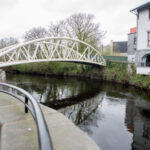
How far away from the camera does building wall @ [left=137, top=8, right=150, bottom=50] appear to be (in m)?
17.0

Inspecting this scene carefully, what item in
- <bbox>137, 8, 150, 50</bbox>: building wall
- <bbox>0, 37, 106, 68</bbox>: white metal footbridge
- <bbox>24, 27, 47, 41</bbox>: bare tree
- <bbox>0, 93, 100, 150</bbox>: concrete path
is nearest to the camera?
<bbox>0, 93, 100, 150</bbox>: concrete path

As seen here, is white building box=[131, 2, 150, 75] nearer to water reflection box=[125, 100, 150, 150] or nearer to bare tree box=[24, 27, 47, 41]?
water reflection box=[125, 100, 150, 150]

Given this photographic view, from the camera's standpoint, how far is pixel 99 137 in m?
5.98

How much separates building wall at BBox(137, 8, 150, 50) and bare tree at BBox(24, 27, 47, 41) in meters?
19.5

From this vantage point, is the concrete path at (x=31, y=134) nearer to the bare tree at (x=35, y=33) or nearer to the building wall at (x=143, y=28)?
the building wall at (x=143, y=28)

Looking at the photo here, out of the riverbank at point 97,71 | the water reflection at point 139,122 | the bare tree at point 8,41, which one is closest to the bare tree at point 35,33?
the bare tree at point 8,41

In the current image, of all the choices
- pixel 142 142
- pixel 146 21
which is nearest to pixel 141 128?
pixel 142 142

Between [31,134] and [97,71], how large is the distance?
77.0 ft

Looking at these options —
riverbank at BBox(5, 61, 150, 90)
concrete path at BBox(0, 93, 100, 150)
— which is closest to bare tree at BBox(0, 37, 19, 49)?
riverbank at BBox(5, 61, 150, 90)

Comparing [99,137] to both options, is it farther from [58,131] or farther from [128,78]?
[128,78]

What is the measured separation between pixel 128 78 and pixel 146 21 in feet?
24.1

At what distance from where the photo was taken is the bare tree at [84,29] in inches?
1020

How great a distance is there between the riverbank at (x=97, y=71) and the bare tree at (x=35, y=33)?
6150 millimetres

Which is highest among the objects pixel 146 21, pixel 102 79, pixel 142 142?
pixel 146 21
